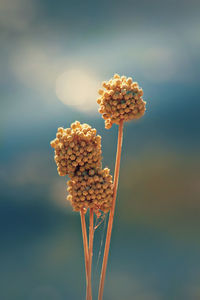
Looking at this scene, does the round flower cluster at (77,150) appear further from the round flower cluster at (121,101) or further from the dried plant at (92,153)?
the round flower cluster at (121,101)

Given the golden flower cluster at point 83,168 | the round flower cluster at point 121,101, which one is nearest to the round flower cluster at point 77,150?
the golden flower cluster at point 83,168

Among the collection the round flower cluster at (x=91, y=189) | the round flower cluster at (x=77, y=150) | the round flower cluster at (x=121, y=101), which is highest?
the round flower cluster at (x=121, y=101)

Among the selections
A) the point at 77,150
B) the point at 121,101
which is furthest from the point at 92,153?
the point at 121,101

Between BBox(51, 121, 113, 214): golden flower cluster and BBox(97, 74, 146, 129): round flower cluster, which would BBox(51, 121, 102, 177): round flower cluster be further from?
BBox(97, 74, 146, 129): round flower cluster

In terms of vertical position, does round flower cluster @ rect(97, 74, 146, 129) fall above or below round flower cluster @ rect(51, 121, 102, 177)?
above

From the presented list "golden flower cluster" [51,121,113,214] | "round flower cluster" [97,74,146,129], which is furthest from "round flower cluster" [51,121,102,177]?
"round flower cluster" [97,74,146,129]

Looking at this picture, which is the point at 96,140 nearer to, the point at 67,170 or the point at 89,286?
the point at 67,170

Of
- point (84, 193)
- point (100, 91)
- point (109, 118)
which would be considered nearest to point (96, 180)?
point (84, 193)

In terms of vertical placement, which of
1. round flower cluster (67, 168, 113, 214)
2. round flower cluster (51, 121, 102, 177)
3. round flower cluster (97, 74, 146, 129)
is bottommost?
round flower cluster (67, 168, 113, 214)
